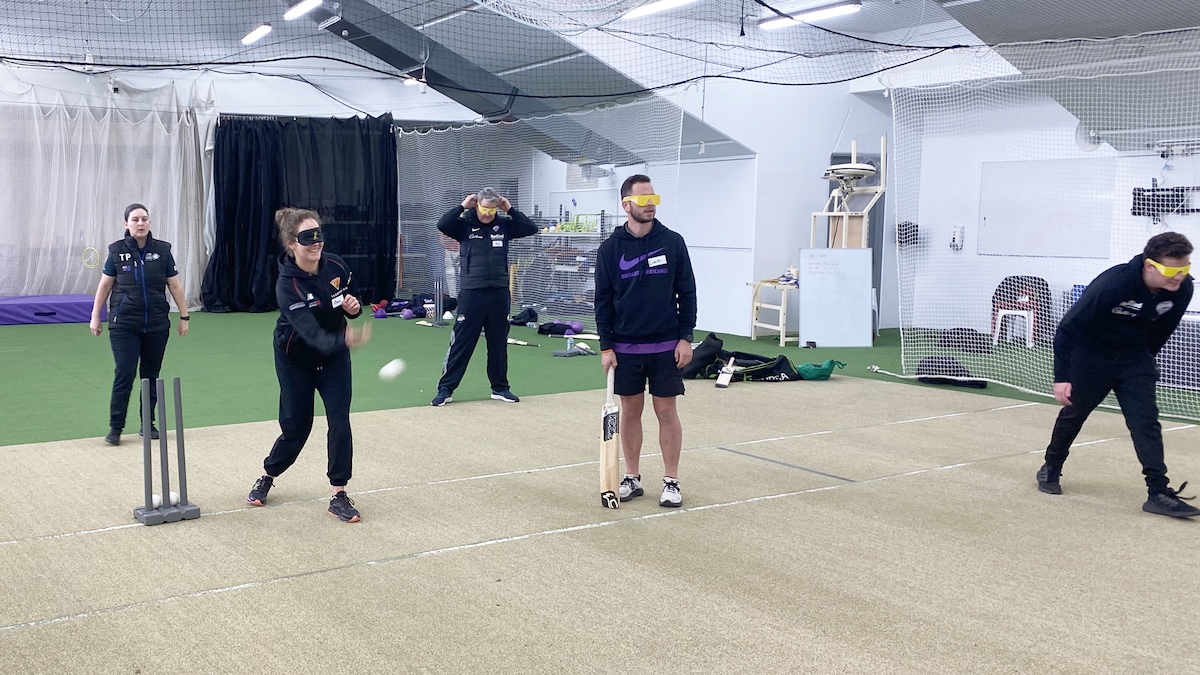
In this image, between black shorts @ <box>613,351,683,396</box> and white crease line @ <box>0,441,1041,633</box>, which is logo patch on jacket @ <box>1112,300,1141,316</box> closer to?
white crease line @ <box>0,441,1041,633</box>

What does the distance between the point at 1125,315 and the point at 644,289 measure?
2191 millimetres

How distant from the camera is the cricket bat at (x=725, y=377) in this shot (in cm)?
812

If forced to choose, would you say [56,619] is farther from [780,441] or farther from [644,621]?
[780,441]

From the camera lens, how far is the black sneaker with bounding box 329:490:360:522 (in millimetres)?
4254

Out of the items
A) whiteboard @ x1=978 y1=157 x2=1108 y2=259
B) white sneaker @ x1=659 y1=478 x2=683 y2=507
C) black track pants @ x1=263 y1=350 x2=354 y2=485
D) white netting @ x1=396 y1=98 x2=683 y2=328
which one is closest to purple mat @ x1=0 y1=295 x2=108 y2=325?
white netting @ x1=396 y1=98 x2=683 y2=328

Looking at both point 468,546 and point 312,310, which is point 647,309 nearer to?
point 468,546

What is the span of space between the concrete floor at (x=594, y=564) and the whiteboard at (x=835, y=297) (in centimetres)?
488

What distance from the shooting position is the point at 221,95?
14.7 metres

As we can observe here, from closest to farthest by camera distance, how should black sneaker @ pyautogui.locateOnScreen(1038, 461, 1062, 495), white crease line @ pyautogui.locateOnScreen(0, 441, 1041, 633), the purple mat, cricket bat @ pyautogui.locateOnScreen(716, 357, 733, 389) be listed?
white crease line @ pyautogui.locateOnScreen(0, 441, 1041, 633) → black sneaker @ pyautogui.locateOnScreen(1038, 461, 1062, 495) → cricket bat @ pyautogui.locateOnScreen(716, 357, 733, 389) → the purple mat

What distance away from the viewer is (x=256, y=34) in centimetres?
1375

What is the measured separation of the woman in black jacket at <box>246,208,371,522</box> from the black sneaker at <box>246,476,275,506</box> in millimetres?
129

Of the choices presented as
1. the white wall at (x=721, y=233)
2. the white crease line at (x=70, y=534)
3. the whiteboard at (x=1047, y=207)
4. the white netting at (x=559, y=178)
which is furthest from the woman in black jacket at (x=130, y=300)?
the whiteboard at (x=1047, y=207)

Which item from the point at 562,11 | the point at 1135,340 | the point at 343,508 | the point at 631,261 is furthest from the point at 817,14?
the point at 343,508

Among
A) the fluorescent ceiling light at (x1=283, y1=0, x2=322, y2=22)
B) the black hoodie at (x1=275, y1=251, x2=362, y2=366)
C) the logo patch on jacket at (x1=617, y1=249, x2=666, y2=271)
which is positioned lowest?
the black hoodie at (x1=275, y1=251, x2=362, y2=366)
